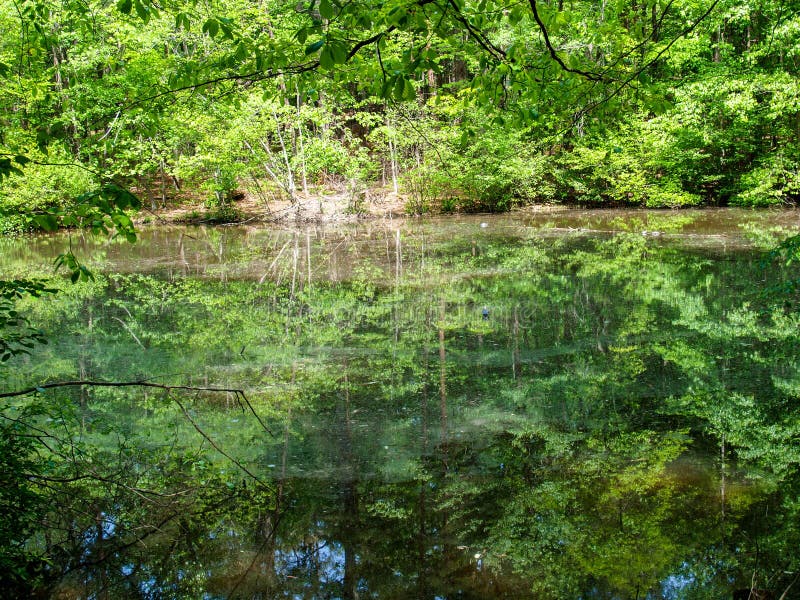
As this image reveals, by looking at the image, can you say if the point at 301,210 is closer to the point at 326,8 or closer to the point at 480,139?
the point at 480,139

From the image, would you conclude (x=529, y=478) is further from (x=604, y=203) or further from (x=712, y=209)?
(x=604, y=203)

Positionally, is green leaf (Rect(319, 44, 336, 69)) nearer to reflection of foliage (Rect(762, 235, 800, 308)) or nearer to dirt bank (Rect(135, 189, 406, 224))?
reflection of foliage (Rect(762, 235, 800, 308))

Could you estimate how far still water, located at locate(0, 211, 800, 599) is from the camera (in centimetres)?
356

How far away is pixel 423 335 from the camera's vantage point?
8172 mm

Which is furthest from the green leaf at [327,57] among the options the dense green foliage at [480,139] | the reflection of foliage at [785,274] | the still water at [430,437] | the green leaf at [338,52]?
the dense green foliage at [480,139]

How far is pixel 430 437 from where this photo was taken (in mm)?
5254

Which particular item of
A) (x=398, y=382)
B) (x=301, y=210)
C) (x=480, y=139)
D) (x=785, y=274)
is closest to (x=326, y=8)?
(x=398, y=382)

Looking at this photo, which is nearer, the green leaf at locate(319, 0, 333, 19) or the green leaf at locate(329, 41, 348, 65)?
the green leaf at locate(319, 0, 333, 19)

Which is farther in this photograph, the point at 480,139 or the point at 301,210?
the point at 301,210

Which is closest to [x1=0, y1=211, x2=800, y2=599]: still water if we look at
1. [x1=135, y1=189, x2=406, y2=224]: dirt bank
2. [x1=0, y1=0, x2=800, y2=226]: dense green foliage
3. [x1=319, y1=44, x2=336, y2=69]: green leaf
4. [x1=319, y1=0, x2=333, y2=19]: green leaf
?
[x1=319, y1=44, x2=336, y2=69]: green leaf

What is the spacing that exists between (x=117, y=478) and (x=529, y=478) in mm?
2735

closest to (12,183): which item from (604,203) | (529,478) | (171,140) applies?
(171,140)

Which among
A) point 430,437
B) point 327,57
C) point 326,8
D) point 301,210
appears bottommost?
point 430,437

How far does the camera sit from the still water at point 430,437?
3561mm
